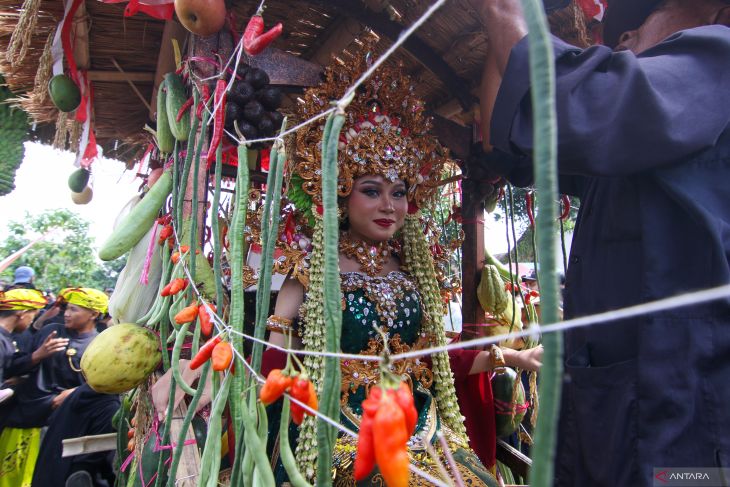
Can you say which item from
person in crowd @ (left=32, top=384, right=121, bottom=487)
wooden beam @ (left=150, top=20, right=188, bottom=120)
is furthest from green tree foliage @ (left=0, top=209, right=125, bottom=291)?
wooden beam @ (left=150, top=20, right=188, bottom=120)

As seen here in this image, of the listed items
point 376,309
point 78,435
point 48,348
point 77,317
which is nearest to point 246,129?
point 376,309

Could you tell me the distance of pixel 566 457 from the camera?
3.26ft

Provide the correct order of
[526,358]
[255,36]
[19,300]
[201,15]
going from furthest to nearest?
[19,300]
[526,358]
[201,15]
[255,36]

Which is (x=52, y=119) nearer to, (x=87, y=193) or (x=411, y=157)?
(x=87, y=193)

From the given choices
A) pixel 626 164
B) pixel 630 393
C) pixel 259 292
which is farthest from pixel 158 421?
pixel 626 164

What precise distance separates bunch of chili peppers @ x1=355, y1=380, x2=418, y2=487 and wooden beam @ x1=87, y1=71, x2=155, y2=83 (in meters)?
2.12

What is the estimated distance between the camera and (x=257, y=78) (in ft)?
5.02

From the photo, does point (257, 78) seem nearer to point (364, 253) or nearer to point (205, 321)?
point (364, 253)

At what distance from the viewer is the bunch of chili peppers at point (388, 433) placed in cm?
46

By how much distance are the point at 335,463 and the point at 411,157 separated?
1.23 meters

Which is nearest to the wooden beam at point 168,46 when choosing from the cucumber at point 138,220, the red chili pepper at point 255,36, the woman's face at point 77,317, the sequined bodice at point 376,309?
the cucumber at point 138,220

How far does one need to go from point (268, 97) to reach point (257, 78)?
0.24 ft

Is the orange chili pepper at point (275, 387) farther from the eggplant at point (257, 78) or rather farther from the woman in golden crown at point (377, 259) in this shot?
the eggplant at point (257, 78)

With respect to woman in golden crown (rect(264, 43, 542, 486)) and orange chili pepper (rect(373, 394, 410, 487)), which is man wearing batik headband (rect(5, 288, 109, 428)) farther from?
orange chili pepper (rect(373, 394, 410, 487))
